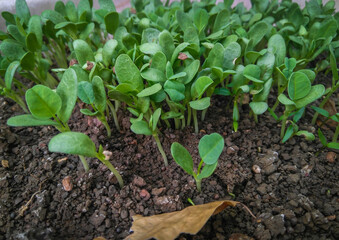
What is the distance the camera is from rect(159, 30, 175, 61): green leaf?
931 mm

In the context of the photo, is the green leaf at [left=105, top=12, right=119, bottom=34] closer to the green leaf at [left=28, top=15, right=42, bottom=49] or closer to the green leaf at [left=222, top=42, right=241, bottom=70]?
the green leaf at [left=28, top=15, right=42, bottom=49]

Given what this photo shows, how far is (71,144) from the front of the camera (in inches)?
26.7

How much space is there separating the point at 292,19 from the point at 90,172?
1.13m

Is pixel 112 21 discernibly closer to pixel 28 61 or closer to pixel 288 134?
pixel 28 61

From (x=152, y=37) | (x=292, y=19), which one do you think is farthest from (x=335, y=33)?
(x=152, y=37)

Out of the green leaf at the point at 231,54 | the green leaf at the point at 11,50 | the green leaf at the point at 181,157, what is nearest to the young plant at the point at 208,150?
the green leaf at the point at 181,157

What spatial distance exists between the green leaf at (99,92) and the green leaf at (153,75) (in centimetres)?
13

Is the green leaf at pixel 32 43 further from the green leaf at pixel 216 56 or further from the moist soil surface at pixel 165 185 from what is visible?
the green leaf at pixel 216 56

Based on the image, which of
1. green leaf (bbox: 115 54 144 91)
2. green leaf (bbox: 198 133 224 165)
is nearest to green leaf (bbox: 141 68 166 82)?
green leaf (bbox: 115 54 144 91)

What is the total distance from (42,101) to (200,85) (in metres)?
0.46

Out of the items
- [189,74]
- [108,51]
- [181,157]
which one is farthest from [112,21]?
[181,157]

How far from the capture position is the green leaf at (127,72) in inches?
33.2

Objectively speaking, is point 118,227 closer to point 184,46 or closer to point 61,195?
point 61,195

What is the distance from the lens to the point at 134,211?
85 cm
